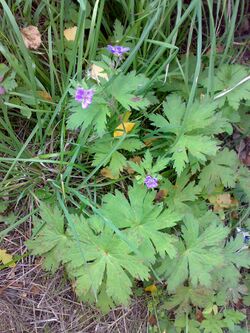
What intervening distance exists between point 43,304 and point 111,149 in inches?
28.3

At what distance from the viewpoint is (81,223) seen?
182 cm

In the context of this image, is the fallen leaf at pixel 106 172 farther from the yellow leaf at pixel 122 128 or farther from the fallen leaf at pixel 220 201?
the fallen leaf at pixel 220 201

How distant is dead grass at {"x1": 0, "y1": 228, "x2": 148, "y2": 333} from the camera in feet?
6.72

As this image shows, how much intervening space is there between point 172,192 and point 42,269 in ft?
2.08

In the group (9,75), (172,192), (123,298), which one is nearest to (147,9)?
(9,75)

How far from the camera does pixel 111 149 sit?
1919 mm

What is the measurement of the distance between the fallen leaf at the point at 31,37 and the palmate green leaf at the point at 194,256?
91cm

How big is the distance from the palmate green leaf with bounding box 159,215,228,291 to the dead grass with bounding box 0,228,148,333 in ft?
0.99

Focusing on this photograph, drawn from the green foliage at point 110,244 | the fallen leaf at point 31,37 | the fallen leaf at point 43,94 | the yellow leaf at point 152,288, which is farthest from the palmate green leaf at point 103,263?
the fallen leaf at point 31,37

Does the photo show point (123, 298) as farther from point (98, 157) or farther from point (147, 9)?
point (147, 9)

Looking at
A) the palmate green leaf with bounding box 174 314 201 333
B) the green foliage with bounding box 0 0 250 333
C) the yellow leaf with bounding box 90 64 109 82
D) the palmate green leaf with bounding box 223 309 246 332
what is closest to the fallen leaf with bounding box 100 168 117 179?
the green foliage with bounding box 0 0 250 333

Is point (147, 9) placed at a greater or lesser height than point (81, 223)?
greater

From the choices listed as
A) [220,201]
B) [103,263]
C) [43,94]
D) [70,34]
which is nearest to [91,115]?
[43,94]

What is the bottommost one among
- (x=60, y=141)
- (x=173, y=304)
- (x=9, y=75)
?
(x=173, y=304)
